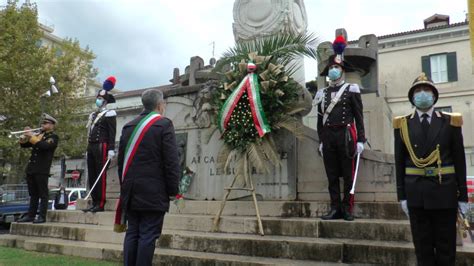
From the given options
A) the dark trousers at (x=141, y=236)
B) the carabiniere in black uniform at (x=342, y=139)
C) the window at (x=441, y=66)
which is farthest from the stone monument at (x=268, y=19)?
the window at (x=441, y=66)

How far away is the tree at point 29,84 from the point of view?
2162 centimetres

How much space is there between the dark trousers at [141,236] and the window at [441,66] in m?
27.4

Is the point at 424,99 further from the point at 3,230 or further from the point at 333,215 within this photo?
the point at 3,230

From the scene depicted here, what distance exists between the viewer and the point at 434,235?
379 cm

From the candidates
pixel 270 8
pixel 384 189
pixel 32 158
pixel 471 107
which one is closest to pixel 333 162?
pixel 384 189

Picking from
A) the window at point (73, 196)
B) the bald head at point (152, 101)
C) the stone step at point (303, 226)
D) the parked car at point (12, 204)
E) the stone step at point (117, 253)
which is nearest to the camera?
the bald head at point (152, 101)

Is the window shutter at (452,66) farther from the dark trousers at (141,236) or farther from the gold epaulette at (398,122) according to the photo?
the dark trousers at (141,236)

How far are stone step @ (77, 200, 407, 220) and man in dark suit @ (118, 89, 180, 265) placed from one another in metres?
2.48

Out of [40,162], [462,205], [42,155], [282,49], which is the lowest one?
[462,205]

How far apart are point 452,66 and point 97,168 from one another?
2625cm

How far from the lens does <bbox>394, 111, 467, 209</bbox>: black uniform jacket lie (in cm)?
370

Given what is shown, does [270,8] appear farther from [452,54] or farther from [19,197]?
[452,54]

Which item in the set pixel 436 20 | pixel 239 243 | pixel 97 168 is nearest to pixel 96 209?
pixel 97 168

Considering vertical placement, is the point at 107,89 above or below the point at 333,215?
above
